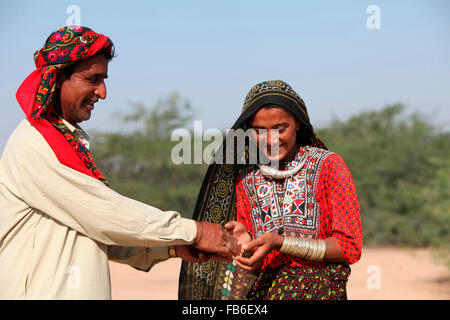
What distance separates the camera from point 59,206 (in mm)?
3021

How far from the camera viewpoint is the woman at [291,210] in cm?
334

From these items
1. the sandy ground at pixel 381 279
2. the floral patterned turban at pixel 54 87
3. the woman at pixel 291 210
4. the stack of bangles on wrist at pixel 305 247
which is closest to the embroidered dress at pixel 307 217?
the woman at pixel 291 210

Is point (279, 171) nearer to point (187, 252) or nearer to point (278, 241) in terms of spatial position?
point (278, 241)

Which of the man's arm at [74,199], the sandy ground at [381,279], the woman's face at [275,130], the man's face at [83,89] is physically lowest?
the sandy ground at [381,279]

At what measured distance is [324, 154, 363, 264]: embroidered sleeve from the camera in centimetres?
332

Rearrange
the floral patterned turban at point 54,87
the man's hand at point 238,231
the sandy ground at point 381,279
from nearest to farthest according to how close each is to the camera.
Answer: the floral patterned turban at point 54,87 < the man's hand at point 238,231 < the sandy ground at point 381,279

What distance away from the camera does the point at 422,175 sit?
16.3 m

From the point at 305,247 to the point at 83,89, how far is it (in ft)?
5.10

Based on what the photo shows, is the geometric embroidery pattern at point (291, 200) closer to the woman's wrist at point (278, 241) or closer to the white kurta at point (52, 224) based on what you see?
the woman's wrist at point (278, 241)

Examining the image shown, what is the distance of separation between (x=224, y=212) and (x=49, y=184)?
1.29 meters

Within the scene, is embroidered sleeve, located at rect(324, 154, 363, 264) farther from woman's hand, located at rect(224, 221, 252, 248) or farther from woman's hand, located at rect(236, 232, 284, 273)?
woman's hand, located at rect(224, 221, 252, 248)

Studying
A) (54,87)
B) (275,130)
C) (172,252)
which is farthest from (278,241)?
(54,87)
